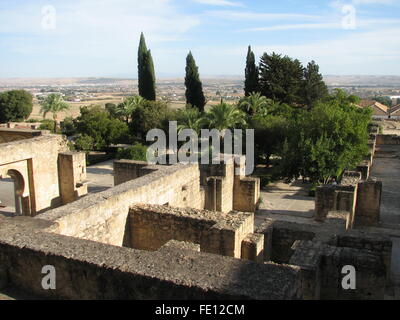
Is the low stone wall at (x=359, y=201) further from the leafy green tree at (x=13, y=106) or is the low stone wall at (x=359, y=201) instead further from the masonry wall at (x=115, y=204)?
the leafy green tree at (x=13, y=106)

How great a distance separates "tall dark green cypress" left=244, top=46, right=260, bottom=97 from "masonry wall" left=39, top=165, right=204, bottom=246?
27.7 metres

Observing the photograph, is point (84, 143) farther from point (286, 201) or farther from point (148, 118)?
point (286, 201)

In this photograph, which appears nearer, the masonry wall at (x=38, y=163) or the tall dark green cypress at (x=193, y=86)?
the masonry wall at (x=38, y=163)

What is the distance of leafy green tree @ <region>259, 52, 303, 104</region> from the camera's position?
36688 mm

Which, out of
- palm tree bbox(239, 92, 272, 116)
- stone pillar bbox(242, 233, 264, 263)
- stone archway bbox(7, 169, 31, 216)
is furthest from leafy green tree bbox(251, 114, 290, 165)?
stone pillar bbox(242, 233, 264, 263)

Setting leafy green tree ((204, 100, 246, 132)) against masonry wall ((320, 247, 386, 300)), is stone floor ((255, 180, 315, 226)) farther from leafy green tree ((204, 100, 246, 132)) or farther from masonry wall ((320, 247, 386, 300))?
masonry wall ((320, 247, 386, 300))

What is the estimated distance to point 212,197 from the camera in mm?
13555

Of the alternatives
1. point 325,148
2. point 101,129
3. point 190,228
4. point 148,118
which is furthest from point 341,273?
point 148,118

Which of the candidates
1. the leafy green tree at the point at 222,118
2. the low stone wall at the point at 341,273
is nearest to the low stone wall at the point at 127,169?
the low stone wall at the point at 341,273

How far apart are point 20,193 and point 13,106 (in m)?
39.7

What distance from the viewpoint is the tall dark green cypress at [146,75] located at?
1583 inches

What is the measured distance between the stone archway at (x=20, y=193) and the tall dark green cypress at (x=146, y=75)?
27044 mm
